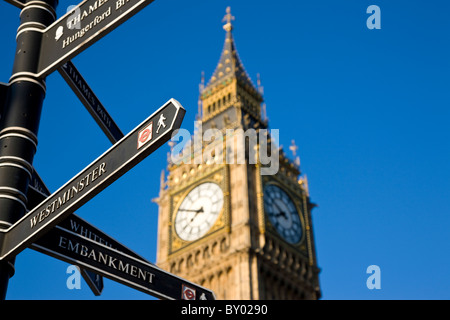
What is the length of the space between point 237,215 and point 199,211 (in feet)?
9.72

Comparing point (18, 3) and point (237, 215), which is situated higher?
point (237, 215)

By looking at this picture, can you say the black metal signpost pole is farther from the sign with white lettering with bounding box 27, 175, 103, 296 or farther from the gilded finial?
the gilded finial

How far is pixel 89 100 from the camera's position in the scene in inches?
307

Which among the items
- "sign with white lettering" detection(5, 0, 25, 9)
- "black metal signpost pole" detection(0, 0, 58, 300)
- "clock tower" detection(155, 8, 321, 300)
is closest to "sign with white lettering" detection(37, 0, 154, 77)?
"black metal signpost pole" detection(0, 0, 58, 300)

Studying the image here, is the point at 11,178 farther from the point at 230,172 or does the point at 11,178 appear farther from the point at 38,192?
the point at 230,172

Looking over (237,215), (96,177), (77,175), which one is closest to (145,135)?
(96,177)

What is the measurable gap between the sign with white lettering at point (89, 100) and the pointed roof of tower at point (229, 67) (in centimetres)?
4792

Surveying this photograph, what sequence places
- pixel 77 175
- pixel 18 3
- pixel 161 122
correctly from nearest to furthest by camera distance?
1. pixel 161 122
2. pixel 77 175
3. pixel 18 3

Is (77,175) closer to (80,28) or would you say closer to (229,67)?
(80,28)

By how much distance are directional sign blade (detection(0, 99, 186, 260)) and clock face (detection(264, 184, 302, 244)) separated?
4071 cm

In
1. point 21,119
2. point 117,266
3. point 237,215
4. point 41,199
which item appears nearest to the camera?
point 21,119

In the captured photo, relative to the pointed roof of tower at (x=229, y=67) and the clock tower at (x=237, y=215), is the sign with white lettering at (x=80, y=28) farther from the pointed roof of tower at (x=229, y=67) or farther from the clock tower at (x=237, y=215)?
the pointed roof of tower at (x=229, y=67)
